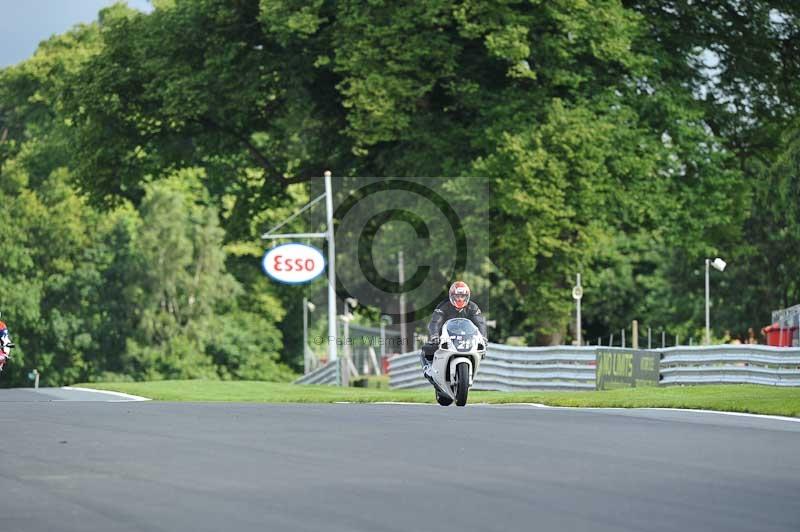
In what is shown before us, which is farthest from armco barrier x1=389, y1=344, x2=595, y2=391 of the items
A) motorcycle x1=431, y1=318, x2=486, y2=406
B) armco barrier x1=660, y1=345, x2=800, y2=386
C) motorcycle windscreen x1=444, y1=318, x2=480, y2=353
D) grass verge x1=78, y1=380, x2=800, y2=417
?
motorcycle windscreen x1=444, y1=318, x2=480, y2=353

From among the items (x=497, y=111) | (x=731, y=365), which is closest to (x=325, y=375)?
(x=497, y=111)

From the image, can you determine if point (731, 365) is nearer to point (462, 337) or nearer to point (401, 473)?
point (462, 337)

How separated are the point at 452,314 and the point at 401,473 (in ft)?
32.4

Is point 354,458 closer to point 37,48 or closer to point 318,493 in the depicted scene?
point 318,493

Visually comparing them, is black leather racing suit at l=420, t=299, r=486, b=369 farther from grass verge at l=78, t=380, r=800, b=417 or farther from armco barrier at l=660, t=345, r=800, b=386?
armco barrier at l=660, t=345, r=800, b=386

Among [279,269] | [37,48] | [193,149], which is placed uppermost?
[37,48]

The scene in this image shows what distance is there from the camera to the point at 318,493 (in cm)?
1081

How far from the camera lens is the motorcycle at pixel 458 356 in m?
21.3

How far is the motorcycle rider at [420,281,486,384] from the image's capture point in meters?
21.7

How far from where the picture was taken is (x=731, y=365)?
95.7ft

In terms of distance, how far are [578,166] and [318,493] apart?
2692 cm

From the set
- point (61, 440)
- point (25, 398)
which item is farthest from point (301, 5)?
point (61, 440)

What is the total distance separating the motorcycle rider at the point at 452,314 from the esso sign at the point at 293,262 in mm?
24808

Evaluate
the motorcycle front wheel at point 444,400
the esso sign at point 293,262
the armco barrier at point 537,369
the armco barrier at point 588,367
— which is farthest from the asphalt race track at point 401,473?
the esso sign at point 293,262
